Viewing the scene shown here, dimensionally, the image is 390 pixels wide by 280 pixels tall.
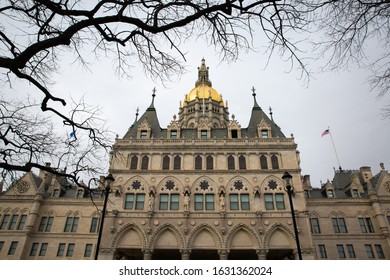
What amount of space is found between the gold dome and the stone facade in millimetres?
23130

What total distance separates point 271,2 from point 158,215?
25.8 meters

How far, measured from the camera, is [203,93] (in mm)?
61219

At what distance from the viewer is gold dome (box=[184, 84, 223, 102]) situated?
61969 millimetres

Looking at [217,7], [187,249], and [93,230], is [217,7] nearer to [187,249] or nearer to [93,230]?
[187,249]

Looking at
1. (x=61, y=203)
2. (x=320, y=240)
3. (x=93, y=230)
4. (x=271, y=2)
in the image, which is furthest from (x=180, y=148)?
(x=271, y=2)

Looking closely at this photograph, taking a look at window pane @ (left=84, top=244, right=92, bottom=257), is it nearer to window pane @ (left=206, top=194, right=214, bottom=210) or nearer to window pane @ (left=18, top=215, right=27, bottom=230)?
window pane @ (left=18, top=215, right=27, bottom=230)

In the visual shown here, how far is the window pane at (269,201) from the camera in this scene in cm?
2969

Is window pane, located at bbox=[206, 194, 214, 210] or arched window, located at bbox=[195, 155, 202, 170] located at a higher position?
arched window, located at bbox=[195, 155, 202, 170]

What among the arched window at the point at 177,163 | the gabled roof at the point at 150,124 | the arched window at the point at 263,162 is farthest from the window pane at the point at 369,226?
the gabled roof at the point at 150,124

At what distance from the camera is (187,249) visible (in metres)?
27.6

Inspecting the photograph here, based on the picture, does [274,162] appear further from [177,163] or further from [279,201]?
[177,163]

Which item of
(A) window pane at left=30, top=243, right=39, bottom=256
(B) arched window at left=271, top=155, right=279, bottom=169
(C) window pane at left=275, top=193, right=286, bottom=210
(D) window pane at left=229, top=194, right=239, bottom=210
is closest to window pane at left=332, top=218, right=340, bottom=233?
(C) window pane at left=275, top=193, right=286, bottom=210

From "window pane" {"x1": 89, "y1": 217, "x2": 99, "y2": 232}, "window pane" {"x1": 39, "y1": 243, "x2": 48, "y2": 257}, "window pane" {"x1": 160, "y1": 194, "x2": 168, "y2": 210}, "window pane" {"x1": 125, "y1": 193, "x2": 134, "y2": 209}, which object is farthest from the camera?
"window pane" {"x1": 89, "y1": 217, "x2": 99, "y2": 232}

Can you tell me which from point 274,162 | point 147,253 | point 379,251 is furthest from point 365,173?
point 147,253
